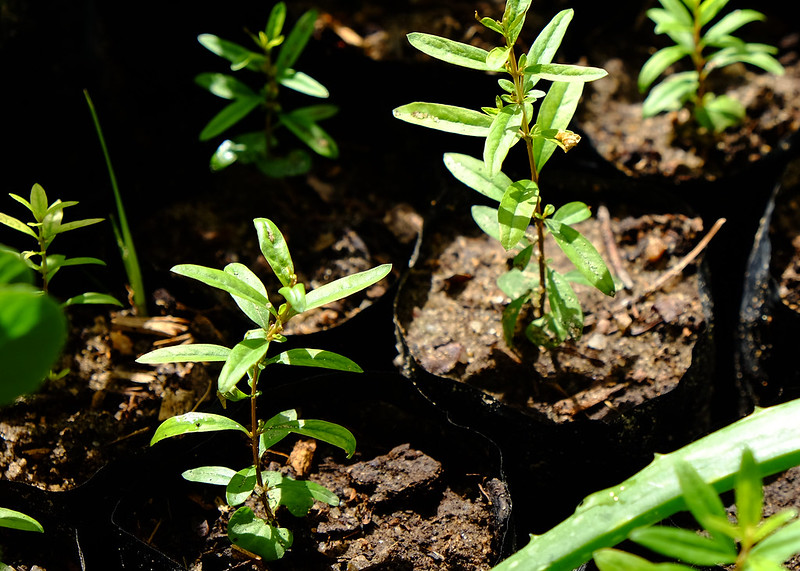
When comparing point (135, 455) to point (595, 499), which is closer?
point (595, 499)

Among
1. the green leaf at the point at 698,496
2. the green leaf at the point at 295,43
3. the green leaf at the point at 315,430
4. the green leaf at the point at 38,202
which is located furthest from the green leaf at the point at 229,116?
the green leaf at the point at 698,496

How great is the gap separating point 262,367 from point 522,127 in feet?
1.88

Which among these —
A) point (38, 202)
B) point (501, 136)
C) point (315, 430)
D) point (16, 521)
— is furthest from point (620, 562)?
point (38, 202)

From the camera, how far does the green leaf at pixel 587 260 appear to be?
116 centimetres

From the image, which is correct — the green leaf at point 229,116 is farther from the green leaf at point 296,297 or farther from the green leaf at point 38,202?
the green leaf at point 296,297

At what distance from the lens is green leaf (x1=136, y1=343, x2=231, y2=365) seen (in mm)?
1040

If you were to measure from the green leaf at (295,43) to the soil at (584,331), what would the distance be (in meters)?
0.53

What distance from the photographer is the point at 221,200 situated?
1748 millimetres

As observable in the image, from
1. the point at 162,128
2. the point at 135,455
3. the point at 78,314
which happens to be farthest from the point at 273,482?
the point at 162,128

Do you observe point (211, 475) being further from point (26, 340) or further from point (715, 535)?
point (715, 535)

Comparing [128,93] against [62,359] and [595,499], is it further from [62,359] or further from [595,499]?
[595,499]

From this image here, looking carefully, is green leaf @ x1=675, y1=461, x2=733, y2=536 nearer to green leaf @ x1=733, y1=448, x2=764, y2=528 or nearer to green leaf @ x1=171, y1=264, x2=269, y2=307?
green leaf @ x1=733, y1=448, x2=764, y2=528

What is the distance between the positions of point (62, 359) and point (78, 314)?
0.14m

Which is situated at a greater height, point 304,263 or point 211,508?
point 304,263
